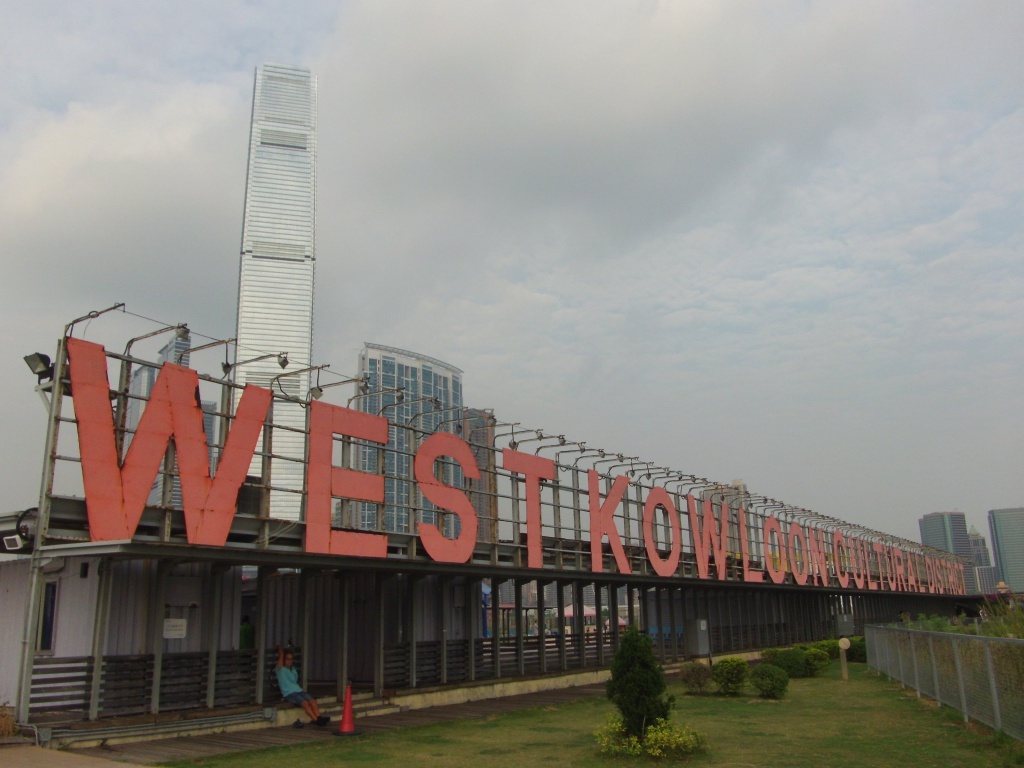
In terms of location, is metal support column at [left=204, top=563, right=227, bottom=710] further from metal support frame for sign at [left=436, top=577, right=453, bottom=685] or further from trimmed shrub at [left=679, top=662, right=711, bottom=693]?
trimmed shrub at [left=679, top=662, right=711, bottom=693]

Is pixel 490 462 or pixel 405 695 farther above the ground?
pixel 490 462

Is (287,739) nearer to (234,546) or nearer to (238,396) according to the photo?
(234,546)

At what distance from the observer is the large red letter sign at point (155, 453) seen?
596 inches

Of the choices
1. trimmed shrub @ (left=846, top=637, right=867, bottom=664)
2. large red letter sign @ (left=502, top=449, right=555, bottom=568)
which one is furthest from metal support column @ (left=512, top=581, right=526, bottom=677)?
trimmed shrub @ (left=846, top=637, right=867, bottom=664)

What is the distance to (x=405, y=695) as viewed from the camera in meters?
21.2

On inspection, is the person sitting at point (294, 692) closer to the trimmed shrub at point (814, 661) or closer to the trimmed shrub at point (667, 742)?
the trimmed shrub at point (667, 742)

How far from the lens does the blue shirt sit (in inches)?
701

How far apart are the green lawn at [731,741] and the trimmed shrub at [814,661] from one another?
29.3 feet

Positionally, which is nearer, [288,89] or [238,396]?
[238,396]

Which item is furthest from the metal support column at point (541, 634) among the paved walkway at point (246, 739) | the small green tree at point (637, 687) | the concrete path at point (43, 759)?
the concrete path at point (43, 759)

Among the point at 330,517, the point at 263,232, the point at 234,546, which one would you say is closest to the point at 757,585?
the point at 330,517

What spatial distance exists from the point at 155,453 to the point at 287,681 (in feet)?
18.5

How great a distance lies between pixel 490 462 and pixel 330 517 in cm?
783

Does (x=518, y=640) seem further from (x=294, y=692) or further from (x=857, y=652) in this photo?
(x=857, y=652)
